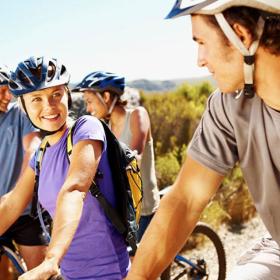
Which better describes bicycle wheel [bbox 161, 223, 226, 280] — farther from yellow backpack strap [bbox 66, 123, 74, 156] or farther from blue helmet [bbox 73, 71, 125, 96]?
yellow backpack strap [bbox 66, 123, 74, 156]

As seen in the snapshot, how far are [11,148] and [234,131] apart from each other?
93.5 inches

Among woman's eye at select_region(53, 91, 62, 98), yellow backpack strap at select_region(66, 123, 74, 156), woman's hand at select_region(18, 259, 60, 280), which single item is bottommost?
woman's hand at select_region(18, 259, 60, 280)

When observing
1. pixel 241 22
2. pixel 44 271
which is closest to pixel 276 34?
pixel 241 22

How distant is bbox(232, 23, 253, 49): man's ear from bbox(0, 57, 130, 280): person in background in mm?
823

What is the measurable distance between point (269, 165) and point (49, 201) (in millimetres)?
1149

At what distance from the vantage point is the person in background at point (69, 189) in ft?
6.41

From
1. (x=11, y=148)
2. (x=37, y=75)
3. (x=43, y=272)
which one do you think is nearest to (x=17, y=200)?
(x=37, y=75)

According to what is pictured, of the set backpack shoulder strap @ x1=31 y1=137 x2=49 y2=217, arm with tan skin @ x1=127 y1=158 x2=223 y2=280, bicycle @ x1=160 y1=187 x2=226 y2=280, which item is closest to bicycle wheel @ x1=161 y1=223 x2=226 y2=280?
bicycle @ x1=160 y1=187 x2=226 y2=280

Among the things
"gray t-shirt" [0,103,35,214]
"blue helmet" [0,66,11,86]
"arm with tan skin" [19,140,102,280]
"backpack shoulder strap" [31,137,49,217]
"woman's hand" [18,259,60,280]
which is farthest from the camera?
"blue helmet" [0,66,11,86]

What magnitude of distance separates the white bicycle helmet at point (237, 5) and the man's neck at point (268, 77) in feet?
0.11

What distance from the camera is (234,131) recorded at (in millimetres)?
1750

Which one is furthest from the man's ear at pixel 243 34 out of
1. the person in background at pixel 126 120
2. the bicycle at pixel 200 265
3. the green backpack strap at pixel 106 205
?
the bicycle at pixel 200 265

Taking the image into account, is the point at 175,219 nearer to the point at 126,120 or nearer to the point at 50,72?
the point at 50,72

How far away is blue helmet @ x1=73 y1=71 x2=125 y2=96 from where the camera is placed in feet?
14.1
